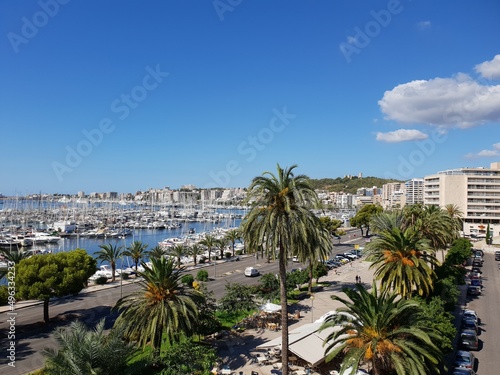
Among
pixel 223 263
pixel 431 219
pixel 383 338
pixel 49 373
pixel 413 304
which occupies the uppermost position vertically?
pixel 431 219

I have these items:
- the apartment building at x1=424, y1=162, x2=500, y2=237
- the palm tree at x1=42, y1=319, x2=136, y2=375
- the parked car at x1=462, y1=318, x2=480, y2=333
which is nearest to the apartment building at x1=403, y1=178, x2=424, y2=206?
the apartment building at x1=424, y1=162, x2=500, y2=237

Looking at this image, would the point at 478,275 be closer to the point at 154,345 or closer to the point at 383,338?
the point at 383,338

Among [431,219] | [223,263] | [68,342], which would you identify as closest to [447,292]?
[431,219]

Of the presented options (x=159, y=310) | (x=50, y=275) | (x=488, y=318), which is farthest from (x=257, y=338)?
(x=488, y=318)

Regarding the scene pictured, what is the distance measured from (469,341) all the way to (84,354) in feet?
68.7

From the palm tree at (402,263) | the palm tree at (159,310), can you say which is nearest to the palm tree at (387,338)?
the palm tree at (402,263)

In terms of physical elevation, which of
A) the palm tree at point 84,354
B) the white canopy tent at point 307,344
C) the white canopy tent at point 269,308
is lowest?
the white canopy tent at point 269,308

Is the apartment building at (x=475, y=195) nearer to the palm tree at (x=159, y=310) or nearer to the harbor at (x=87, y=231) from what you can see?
the harbor at (x=87, y=231)

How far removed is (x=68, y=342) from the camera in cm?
1250

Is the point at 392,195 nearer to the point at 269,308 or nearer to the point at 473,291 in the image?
the point at 473,291

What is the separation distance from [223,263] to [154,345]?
3460 centimetres

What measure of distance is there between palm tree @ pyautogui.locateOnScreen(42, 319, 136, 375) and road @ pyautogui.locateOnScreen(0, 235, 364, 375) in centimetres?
687

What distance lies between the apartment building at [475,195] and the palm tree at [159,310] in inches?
3172

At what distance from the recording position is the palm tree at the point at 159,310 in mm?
16420
